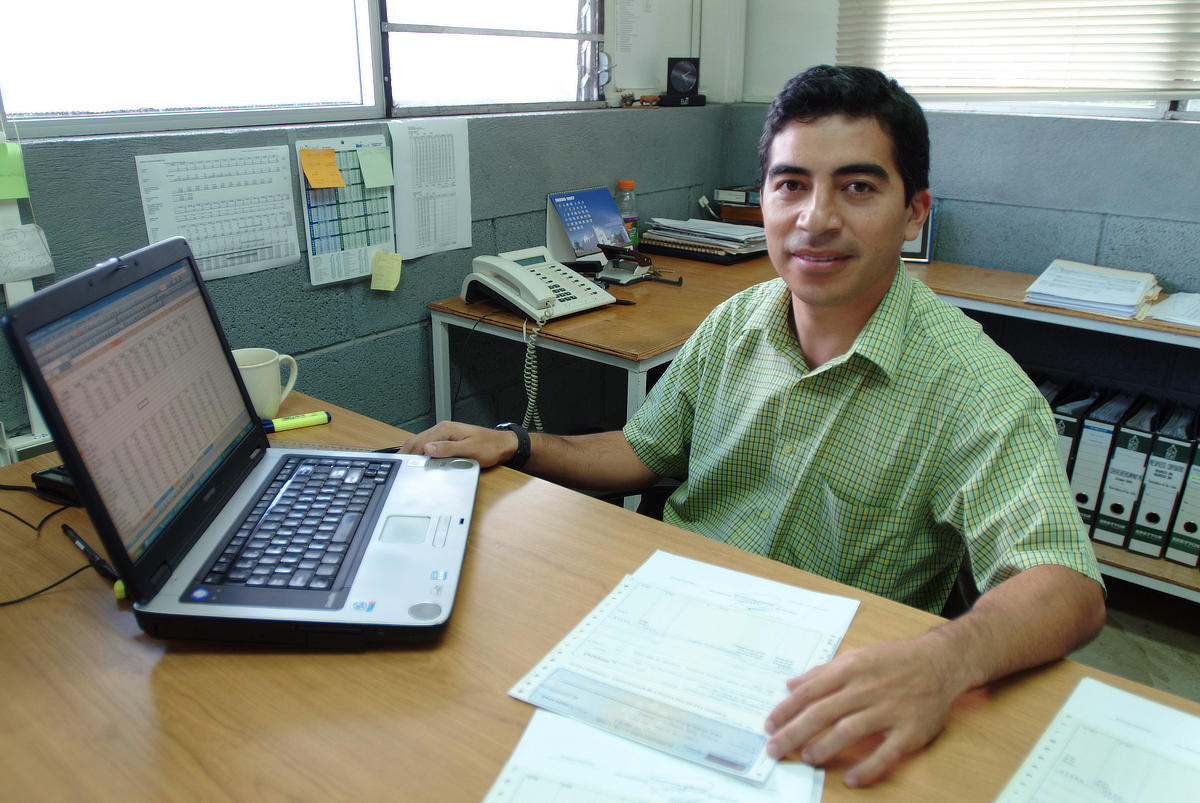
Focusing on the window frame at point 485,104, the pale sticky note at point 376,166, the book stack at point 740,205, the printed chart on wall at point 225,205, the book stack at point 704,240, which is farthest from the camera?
the book stack at point 740,205

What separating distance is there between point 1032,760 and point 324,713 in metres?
0.59

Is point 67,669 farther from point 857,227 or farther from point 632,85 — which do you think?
point 632,85

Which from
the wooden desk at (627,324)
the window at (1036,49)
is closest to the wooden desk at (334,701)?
the wooden desk at (627,324)

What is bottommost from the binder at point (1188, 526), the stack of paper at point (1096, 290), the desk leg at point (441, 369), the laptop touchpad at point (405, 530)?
the binder at point (1188, 526)

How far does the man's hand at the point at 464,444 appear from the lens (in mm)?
1195

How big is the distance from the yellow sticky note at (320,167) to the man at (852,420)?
0.82m

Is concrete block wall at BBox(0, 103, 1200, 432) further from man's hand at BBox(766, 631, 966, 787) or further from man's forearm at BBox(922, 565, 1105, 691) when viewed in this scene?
man's hand at BBox(766, 631, 966, 787)

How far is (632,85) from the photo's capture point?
113 inches

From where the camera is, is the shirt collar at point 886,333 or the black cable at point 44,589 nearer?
the black cable at point 44,589

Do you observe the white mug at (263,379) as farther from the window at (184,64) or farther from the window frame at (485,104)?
the window frame at (485,104)

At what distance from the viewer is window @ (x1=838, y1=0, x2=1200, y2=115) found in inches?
93.8

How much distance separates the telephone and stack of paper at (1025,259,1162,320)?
1.14m

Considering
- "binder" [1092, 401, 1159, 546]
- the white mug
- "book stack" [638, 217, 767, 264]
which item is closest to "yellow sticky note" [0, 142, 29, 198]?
the white mug

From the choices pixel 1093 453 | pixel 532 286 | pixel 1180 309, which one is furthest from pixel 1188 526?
pixel 532 286
